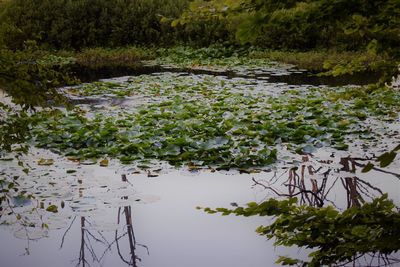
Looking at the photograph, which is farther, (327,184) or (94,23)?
(94,23)

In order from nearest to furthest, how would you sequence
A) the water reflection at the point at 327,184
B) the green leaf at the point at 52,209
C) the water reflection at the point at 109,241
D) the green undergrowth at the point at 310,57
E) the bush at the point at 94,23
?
1. the water reflection at the point at 109,241
2. the green leaf at the point at 52,209
3. the water reflection at the point at 327,184
4. the green undergrowth at the point at 310,57
5. the bush at the point at 94,23

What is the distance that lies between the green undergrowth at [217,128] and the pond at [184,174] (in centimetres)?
2

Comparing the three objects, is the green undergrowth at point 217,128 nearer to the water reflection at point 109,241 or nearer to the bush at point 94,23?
the water reflection at point 109,241

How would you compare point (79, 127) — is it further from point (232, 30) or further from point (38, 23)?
point (38, 23)

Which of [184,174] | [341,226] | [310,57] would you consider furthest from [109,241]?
[310,57]

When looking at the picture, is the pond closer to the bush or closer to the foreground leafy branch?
the foreground leafy branch

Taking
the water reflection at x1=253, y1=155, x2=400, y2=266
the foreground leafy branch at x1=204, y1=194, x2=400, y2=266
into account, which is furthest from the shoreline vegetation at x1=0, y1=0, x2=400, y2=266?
the water reflection at x1=253, y1=155, x2=400, y2=266

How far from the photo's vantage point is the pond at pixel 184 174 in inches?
152

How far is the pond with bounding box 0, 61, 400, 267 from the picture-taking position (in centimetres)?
385

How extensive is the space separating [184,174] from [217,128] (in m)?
1.42

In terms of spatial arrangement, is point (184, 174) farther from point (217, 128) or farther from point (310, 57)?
point (310, 57)

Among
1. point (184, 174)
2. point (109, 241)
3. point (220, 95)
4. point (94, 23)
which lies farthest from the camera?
point (94, 23)

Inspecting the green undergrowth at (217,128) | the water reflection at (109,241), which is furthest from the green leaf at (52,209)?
the green undergrowth at (217,128)

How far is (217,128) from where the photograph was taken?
6500mm
